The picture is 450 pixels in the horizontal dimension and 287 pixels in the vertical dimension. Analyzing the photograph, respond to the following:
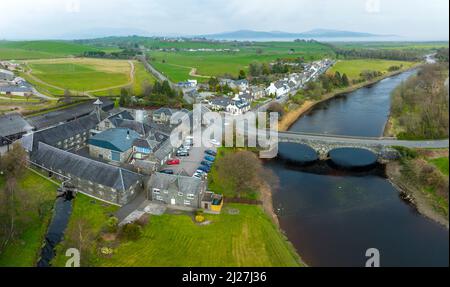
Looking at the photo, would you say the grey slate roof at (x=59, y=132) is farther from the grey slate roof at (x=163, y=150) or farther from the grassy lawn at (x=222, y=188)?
the grassy lawn at (x=222, y=188)

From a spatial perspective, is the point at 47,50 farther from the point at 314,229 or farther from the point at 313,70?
the point at 314,229

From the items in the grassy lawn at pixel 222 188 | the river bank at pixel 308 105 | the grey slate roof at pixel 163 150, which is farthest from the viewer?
the river bank at pixel 308 105

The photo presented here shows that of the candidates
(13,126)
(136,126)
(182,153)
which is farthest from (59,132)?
(182,153)

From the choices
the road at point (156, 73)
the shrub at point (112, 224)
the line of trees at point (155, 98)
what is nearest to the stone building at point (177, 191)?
the shrub at point (112, 224)

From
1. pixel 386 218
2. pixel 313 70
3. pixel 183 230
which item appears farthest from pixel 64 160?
pixel 313 70

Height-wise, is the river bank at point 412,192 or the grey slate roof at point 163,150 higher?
the grey slate roof at point 163,150

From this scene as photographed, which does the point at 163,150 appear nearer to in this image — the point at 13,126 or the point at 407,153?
the point at 13,126
